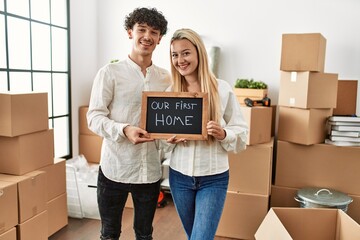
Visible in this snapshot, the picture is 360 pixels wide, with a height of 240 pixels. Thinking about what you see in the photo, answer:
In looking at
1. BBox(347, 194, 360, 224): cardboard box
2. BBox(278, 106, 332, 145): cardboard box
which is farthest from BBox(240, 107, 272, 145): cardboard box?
BBox(347, 194, 360, 224): cardboard box

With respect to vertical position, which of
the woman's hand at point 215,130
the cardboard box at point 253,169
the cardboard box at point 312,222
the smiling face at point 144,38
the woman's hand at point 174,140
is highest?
the smiling face at point 144,38

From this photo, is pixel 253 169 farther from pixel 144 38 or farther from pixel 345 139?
pixel 144 38

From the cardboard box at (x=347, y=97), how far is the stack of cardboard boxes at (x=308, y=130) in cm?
15

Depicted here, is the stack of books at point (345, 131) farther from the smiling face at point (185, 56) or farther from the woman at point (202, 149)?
the smiling face at point (185, 56)

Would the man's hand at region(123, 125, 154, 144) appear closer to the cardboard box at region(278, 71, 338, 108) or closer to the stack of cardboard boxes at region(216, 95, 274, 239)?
the stack of cardboard boxes at region(216, 95, 274, 239)

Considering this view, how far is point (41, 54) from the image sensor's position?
10.5 feet

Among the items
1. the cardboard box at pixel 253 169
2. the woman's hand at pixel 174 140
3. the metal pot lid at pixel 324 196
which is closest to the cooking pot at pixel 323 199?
the metal pot lid at pixel 324 196

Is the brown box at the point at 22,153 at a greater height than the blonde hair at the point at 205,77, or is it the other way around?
the blonde hair at the point at 205,77

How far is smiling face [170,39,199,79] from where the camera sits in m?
1.47

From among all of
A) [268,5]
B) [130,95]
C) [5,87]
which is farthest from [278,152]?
[5,87]

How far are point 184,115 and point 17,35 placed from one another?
2.09 m

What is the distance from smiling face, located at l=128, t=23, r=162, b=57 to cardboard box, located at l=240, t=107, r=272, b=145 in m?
1.26

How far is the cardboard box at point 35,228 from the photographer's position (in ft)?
6.93

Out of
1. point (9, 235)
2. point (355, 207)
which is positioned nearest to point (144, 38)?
point (9, 235)
